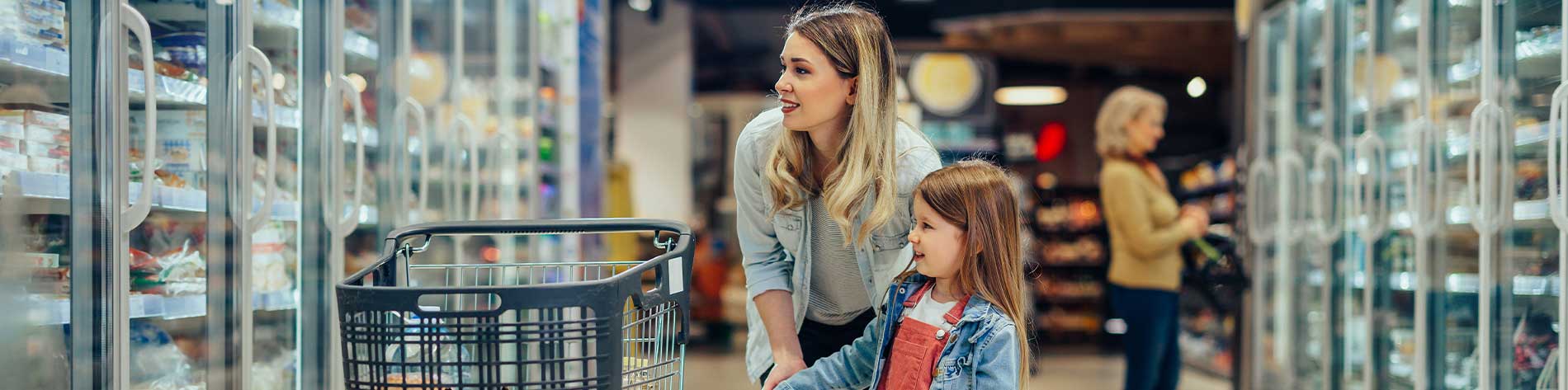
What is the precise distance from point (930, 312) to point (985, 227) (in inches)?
6.2

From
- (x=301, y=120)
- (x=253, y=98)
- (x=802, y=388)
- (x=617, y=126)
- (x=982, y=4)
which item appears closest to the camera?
(x=802, y=388)

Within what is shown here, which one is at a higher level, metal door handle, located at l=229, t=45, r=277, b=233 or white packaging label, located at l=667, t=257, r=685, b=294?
metal door handle, located at l=229, t=45, r=277, b=233

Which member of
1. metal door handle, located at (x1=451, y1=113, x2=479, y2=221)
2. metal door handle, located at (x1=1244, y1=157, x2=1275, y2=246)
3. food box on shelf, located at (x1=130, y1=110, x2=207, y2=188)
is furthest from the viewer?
metal door handle, located at (x1=1244, y1=157, x2=1275, y2=246)

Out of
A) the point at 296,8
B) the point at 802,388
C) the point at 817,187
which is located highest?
the point at 296,8

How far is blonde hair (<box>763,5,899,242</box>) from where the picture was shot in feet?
6.25

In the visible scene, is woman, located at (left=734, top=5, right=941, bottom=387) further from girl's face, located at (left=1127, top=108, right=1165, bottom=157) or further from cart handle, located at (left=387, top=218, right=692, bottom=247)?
girl's face, located at (left=1127, top=108, right=1165, bottom=157)

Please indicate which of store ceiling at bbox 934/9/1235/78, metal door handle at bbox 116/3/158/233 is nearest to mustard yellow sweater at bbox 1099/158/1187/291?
metal door handle at bbox 116/3/158/233

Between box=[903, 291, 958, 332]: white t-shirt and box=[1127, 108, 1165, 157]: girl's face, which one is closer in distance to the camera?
box=[903, 291, 958, 332]: white t-shirt

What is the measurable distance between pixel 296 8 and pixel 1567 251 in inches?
122

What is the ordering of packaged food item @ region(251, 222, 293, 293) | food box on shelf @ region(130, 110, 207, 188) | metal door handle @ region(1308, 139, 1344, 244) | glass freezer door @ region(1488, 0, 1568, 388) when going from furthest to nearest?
1. metal door handle @ region(1308, 139, 1344, 244)
2. glass freezer door @ region(1488, 0, 1568, 388)
3. packaged food item @ region(251, 222, 293, 293)
4. food box on shelf @ region(130, 110, 207, 188)

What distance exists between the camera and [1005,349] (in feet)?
5.95

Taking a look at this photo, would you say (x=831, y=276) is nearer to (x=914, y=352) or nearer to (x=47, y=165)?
(x=914, y=352)

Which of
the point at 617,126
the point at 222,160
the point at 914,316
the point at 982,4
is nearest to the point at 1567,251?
the point at 914,316

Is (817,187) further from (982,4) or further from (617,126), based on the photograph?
(617,126)
